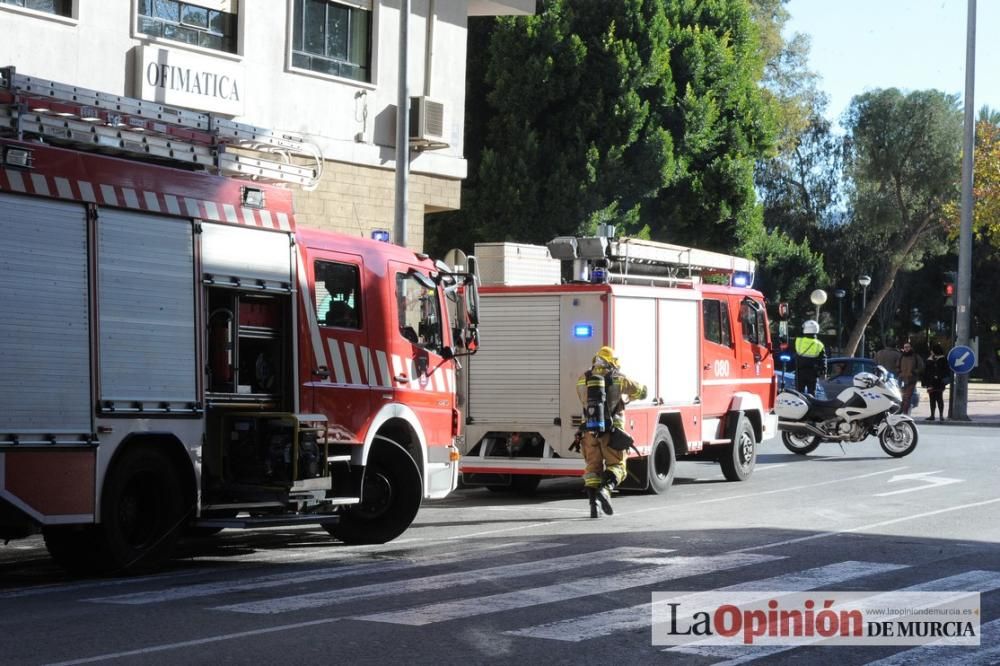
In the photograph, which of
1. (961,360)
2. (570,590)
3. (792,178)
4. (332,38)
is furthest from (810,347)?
(792,178)

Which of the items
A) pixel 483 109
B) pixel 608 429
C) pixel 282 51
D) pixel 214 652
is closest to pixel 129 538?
pixel 214 652

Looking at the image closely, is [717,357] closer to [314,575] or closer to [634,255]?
[634,255]

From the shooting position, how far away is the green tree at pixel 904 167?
198 feet

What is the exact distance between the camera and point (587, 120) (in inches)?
1339

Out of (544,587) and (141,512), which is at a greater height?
(141,512)

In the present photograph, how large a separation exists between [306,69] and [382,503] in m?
10.5

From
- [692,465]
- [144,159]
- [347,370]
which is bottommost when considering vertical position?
[692,465]

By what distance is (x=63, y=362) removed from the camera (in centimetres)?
996

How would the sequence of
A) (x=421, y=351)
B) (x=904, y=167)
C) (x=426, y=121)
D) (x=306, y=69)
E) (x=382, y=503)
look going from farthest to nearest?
1. (x=904, y=167)
2. (x=426, y=121)
3. (x=306, y=69)
4. (x=421, y=351)
5. (x=382, y=503)

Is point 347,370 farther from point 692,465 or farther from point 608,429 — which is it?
point 692,465

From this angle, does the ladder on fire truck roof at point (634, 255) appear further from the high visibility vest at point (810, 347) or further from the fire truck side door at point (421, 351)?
the high visibility vest at point (810, 347)

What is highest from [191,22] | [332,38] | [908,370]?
[332,38]

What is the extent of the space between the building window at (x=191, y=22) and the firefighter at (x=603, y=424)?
819cm

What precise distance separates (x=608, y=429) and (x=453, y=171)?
10383 millimetres
